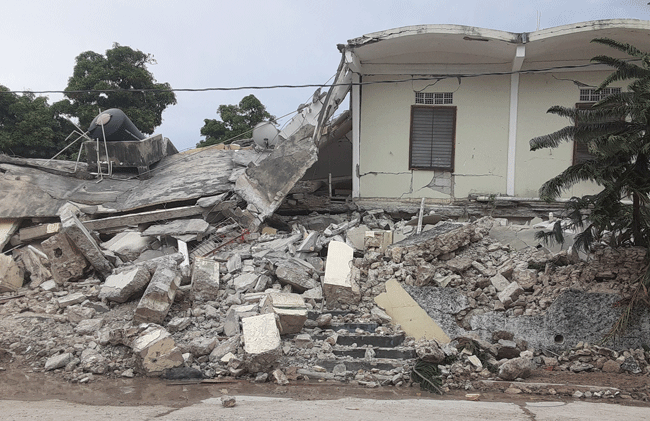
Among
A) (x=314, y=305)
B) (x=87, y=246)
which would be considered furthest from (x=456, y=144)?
(x=87, y=246)

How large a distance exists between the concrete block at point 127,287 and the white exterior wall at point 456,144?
5650mm

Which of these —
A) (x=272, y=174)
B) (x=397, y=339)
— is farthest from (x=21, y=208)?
(x=397, y=339)

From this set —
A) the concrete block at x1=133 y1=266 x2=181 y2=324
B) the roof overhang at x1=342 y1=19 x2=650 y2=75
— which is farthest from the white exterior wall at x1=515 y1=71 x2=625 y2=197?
the concrete block at x1=133 y1=266 x2=181 y2=324

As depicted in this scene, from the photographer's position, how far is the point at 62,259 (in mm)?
7836

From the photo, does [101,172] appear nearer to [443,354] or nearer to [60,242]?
[60,242]

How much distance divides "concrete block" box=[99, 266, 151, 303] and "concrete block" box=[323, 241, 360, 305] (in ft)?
8.45

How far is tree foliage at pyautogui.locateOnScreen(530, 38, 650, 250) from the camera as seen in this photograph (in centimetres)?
589

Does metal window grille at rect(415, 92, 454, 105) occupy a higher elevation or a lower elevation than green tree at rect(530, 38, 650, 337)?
higher

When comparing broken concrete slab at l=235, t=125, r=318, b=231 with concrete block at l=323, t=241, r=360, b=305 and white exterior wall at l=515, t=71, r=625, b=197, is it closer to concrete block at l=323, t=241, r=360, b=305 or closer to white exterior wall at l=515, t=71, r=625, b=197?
concrete block at l=323, t=241, r=360, b=305

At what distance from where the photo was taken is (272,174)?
9820mm

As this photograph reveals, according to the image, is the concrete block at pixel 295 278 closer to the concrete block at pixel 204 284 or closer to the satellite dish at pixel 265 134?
the concrete block at pixel 204 284

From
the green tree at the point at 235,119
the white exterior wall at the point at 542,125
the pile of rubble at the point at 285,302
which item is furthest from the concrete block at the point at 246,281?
the green tree at the point at 235,119

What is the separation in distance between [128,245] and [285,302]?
3.63 meters

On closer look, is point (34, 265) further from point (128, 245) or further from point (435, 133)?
point (435, 133)
